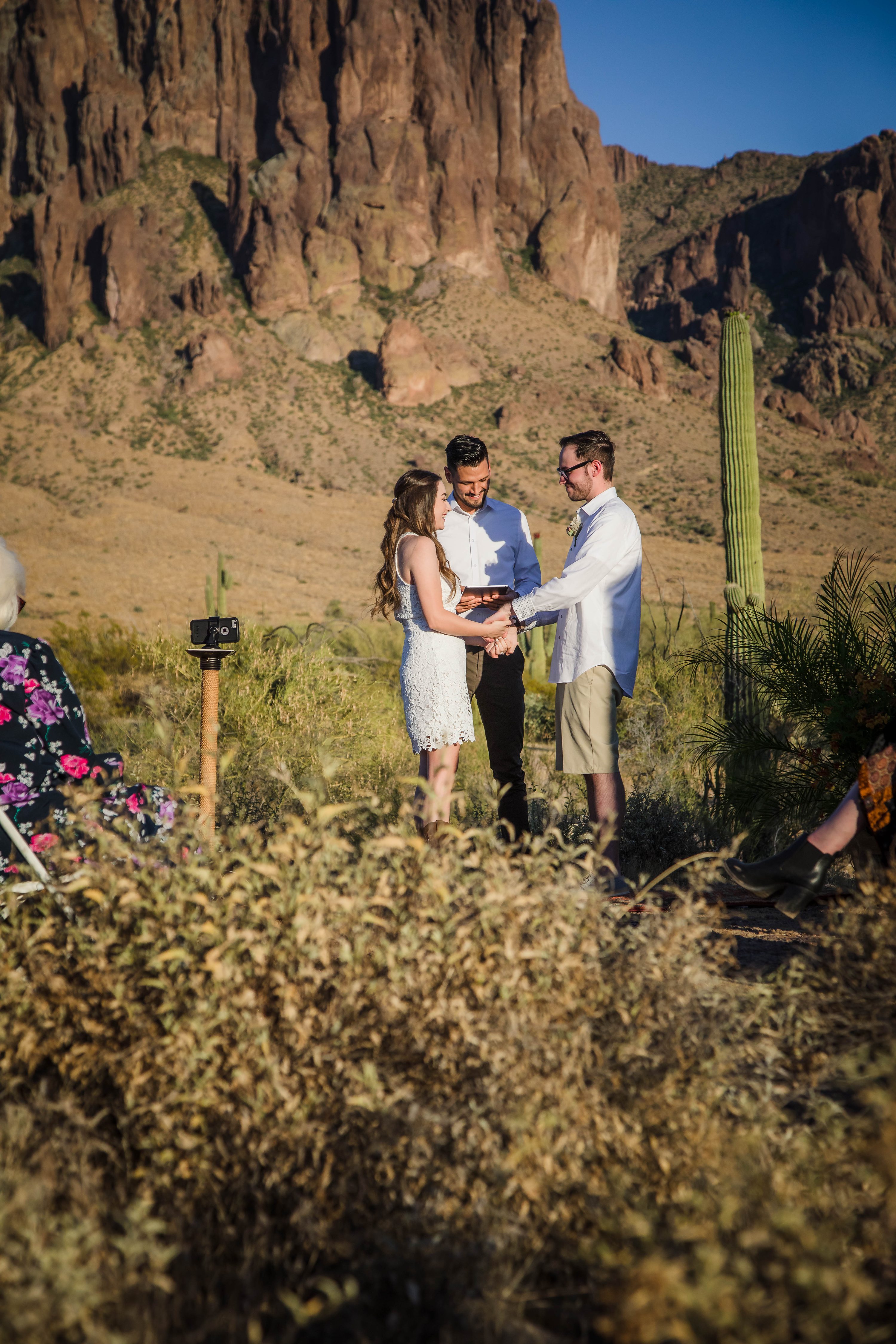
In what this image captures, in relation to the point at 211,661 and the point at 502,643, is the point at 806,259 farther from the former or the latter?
the point at 211,661

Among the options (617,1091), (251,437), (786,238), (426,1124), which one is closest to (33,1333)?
(426,1124)

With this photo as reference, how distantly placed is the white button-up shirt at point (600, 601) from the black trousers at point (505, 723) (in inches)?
19.0

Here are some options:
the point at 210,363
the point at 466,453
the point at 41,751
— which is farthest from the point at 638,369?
the point at 41,751

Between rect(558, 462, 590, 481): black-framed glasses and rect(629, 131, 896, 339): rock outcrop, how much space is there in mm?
78653

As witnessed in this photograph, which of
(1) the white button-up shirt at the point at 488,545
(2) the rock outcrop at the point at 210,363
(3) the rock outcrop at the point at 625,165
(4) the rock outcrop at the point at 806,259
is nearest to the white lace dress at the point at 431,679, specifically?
(1) the white button-up shirt at the point at 488,545

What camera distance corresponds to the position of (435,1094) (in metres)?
1.81

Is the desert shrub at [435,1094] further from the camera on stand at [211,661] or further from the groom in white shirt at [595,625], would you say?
the groom in white shirt at [595,625]

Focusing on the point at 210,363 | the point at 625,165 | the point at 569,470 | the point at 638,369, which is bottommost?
the point at 569,470

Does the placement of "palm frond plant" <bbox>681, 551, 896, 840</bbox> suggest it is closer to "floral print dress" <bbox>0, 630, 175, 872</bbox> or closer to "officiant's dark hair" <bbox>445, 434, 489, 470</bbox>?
"officiant's dark hair" <bbox>445, 434, 489, 470</bbox>

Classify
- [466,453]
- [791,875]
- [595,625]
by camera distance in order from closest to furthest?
[791,875] → [595,625] → [466,453]

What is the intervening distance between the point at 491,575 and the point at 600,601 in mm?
818

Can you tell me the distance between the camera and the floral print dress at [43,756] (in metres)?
2.89

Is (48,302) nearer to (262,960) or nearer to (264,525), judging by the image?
(264,525)

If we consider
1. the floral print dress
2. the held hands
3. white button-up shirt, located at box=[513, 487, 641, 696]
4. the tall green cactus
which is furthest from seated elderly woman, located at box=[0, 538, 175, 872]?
the tall green cactus
